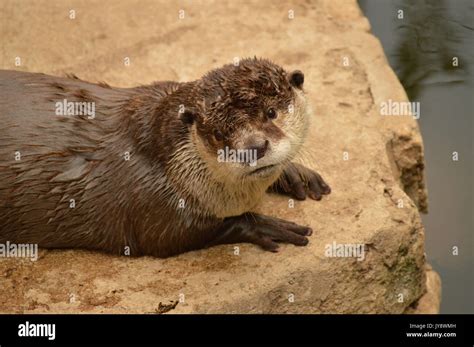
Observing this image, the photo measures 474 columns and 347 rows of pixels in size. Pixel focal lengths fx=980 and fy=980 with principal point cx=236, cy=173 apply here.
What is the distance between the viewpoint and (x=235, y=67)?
14.2ft

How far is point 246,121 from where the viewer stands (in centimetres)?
416

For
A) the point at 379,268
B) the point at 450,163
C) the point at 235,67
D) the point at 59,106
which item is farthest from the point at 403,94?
the point at 59,106

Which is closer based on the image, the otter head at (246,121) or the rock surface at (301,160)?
the otter head at (246,121)

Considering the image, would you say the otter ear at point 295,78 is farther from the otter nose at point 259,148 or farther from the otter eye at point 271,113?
the otter nose at point 259,148

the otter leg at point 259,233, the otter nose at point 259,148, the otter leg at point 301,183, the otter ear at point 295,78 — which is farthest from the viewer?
the otter leg at point 301,183

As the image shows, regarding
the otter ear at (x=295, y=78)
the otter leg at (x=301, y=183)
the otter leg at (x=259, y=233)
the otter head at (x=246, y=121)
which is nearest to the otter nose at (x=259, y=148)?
the otter head at (x=246, y=121)

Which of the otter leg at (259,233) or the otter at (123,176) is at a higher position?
the otter at (123,176)

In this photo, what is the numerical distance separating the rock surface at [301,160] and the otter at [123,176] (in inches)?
4.4

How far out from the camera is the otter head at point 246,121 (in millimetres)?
4141

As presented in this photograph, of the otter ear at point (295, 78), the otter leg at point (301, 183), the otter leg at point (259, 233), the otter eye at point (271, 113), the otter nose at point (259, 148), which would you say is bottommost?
the otter leg at point (259, 233)

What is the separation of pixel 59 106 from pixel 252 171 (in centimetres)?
107

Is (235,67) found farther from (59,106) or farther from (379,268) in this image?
A: (379,268)

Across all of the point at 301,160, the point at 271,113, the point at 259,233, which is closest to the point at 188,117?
the point at 271,113

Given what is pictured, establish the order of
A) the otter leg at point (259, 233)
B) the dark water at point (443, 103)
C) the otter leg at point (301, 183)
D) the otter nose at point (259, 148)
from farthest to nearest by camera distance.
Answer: the dark water at point (443, 103)
the otter leg at point (301, 183)
the otter leg at point (259, 233)
the otter nose at point (259, 148)
